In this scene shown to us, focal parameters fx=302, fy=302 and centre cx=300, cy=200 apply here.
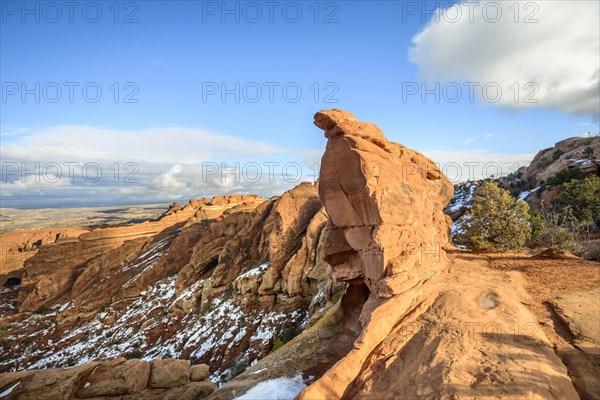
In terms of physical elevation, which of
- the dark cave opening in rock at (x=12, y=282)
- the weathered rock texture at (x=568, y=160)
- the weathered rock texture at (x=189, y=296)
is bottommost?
the dark cave opening in rock at (x=12, y=282)

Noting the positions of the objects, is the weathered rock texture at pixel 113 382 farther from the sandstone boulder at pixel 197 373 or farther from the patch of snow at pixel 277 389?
the patch of snow at pixel 277 389

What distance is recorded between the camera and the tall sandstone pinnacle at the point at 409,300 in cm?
790

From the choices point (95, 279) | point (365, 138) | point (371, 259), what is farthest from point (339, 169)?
point (95, 279)

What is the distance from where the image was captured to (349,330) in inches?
587

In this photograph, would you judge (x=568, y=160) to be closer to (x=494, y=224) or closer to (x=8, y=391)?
(x=494, y=224)

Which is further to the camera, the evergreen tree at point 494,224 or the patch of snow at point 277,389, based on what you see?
the evergreen tree at point 494,224

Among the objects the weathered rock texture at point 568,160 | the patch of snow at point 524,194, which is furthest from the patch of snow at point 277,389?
the patch of snow at point 524,194

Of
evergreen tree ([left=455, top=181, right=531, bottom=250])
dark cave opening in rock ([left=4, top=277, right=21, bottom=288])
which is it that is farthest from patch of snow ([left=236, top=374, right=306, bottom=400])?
dark cave opening in rock ([left=4, top=277, right=21, bottom=288])

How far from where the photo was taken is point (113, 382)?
13117 millimetres

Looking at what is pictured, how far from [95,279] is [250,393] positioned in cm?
4393

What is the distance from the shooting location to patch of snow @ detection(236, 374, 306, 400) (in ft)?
37.9

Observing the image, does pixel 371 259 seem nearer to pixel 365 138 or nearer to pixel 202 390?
pixel 365 138

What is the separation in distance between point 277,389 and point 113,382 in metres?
7.30

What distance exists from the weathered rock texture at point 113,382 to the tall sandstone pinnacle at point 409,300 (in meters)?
8.22
